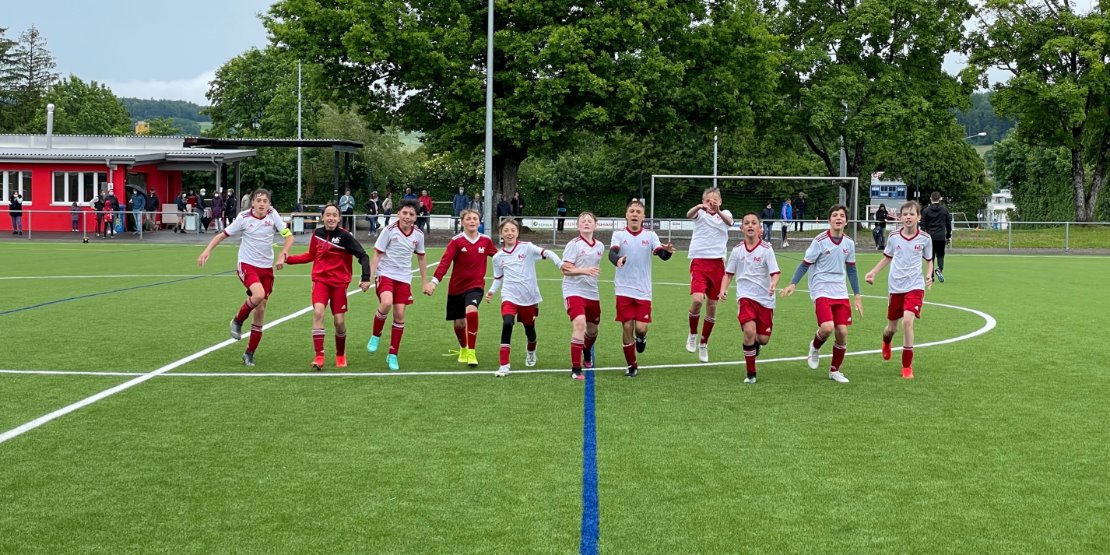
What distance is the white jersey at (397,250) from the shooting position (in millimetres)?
12141

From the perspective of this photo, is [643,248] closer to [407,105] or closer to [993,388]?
[993,388]

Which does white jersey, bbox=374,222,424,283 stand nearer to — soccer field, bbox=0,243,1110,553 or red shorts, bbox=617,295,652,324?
soccer field, bbox=0,243,1110,553

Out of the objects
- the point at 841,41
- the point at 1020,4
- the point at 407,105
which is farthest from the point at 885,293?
the point at 1020,4

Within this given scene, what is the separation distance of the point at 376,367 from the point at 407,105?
34135 mm

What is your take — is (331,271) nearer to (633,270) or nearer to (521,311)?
(521,311)

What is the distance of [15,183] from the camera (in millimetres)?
49844

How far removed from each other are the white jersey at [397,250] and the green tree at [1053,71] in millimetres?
42316

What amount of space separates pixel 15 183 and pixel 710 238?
146 feet

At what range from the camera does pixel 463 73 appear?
41969 mm

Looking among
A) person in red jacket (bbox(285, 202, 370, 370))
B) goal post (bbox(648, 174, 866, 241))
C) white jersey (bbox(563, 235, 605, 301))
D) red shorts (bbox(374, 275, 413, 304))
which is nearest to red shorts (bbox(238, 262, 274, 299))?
person in red jacket (bbox(285, 202, 370, 370))

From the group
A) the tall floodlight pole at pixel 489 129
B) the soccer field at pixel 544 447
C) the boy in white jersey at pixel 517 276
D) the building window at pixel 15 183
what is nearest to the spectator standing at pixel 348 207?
the tall floodlight pole at pixel 489 129

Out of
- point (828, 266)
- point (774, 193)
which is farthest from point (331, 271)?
point (774, 193)

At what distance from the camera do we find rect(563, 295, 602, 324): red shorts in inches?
437

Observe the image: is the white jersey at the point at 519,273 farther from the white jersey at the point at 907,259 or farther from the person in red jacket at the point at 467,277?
the white jersey at the point at 907,259
